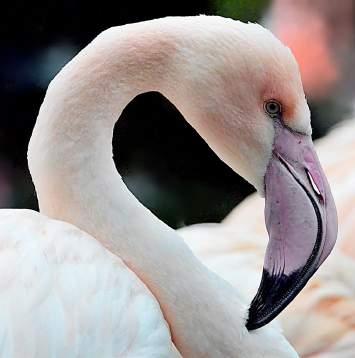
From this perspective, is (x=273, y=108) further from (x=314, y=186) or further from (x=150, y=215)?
(x=150, y=215)

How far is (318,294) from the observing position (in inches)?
77.0

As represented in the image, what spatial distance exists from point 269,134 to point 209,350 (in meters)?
0.32

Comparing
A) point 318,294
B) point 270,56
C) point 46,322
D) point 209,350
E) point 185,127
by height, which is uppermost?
point 270,56

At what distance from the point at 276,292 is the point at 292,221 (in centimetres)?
10

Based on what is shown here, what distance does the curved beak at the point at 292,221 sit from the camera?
128 centimetres

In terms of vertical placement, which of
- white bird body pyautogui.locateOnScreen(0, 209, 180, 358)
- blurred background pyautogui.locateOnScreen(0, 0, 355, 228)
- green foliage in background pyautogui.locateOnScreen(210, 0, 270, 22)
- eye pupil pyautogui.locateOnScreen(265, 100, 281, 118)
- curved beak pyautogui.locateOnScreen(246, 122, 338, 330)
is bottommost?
blurred background pyautogui.locateOnScreen(0, 0, 355, 228)

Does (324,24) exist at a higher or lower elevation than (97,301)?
lower

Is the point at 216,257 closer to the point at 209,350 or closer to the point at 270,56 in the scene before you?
the point at 209,350

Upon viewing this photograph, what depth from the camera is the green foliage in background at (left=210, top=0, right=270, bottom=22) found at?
3186mm

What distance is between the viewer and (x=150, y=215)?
4.66 ft

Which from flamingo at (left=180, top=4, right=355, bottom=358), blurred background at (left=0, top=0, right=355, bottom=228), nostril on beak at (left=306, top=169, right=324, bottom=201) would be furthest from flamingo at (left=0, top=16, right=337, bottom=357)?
blurred background at (left=0, top=0, right=355, bottom=228)

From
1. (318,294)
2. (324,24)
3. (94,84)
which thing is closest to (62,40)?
(324,24)

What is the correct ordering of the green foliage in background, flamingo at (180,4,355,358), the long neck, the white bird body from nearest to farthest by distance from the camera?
the white bird body < the long neck < flamingo at (180,4,355,358) < the green foliage in background

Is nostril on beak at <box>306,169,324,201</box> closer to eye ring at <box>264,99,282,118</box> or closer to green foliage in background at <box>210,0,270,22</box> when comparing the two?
eye ring at <box>264,99,282,118</box>
